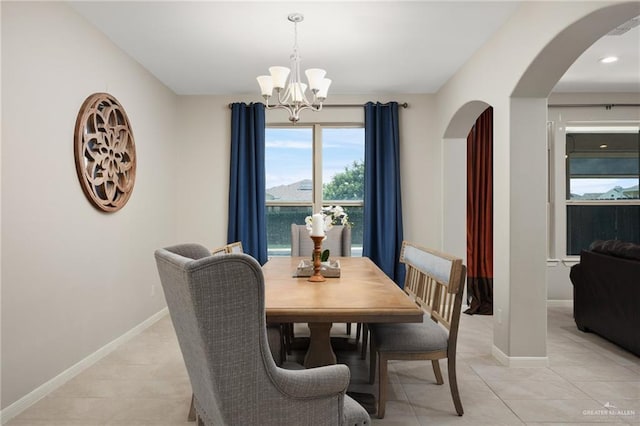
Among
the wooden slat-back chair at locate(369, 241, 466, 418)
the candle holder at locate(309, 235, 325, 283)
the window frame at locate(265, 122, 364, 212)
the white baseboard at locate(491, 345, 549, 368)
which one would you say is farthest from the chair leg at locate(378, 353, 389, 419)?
the window frame at locate(265, 122, 364, 212)

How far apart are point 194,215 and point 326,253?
9.27ft

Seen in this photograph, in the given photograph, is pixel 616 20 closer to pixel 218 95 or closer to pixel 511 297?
pixel 511 297

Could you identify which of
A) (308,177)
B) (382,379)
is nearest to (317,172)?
(308,177)

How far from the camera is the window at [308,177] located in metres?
5.23

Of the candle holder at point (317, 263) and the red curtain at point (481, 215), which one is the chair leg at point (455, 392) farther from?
the red curtain at point (481, 215)

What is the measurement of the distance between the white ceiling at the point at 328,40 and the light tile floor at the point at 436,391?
2561 mm

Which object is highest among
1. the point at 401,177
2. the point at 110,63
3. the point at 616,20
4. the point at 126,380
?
the point at 110,63

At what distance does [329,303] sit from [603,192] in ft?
16.0

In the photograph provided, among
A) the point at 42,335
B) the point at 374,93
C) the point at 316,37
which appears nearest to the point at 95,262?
the point at 42,335

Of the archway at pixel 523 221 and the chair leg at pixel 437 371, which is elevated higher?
the archway at pixel 523 221

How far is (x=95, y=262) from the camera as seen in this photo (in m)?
3.16

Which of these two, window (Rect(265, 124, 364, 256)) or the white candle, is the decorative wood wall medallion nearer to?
the white candle

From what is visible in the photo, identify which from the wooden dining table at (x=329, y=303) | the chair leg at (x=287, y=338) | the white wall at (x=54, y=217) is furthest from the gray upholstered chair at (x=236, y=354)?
the chair leg at (x=287, y=338)

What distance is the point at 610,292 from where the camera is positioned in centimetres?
345
